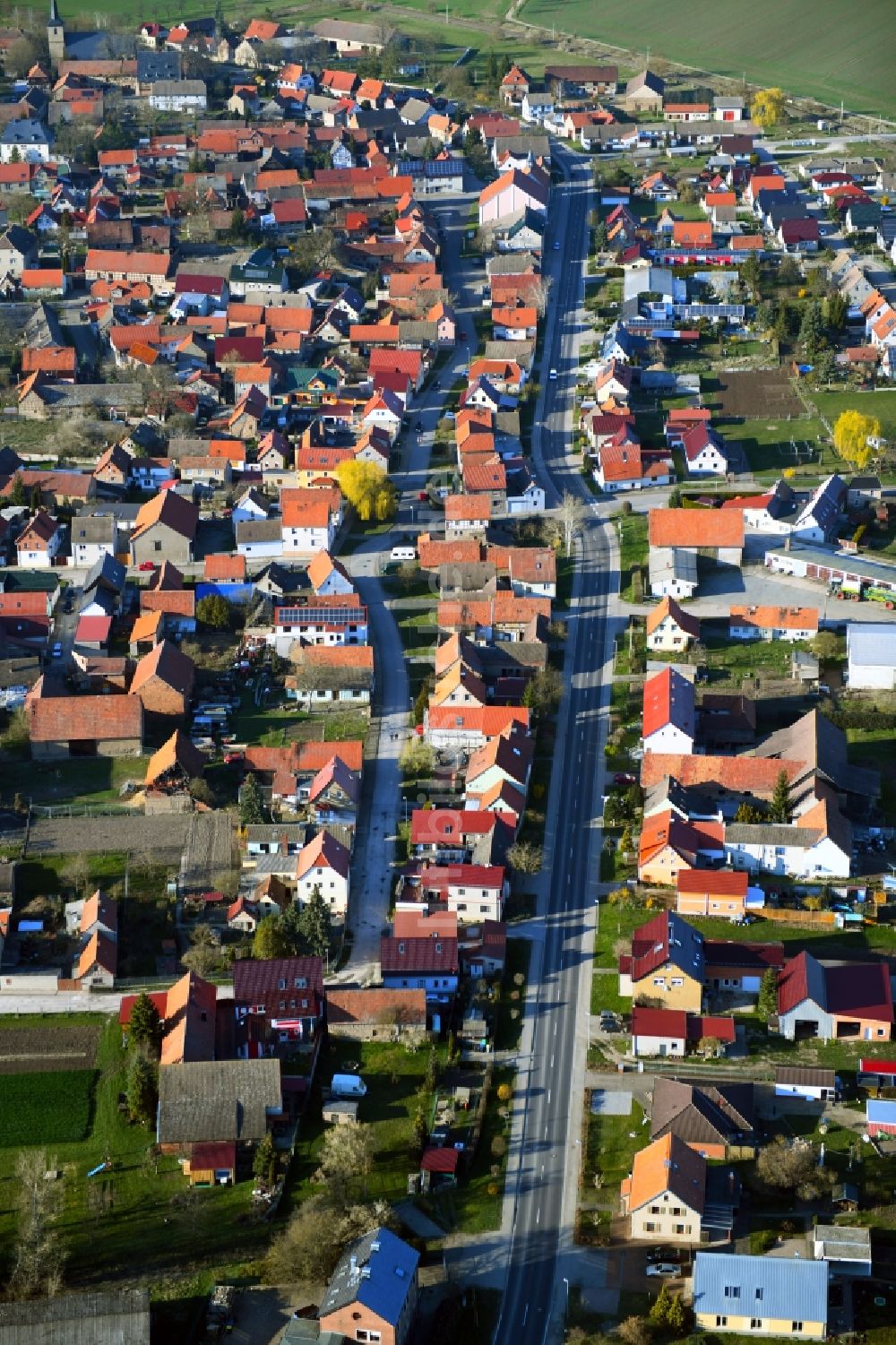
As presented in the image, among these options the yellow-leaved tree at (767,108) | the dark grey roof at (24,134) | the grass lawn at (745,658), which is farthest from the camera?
the yellow-leaved tree at (767,108)

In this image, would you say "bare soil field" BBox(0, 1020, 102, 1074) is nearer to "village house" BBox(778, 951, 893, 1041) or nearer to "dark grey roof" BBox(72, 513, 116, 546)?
"village house" BBox(778, 951, 893, 1041)

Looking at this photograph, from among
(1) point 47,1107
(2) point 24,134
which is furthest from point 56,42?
(1) point 47,1107

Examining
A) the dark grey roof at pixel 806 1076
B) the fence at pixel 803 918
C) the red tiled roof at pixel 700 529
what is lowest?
the dark grey roof at pixel 806 1076

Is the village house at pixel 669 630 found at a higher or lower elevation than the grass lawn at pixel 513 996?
higher

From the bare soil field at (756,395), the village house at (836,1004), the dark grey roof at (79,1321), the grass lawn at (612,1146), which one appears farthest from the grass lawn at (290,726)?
the bare soil field at (756,395)

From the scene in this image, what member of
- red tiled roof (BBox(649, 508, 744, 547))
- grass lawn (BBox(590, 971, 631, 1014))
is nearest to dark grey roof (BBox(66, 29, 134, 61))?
red tiled roof (BBox(649, 508, 744, 547))

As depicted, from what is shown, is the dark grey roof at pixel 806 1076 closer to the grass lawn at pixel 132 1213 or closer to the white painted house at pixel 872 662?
the grass lawn at pixel 132 1213

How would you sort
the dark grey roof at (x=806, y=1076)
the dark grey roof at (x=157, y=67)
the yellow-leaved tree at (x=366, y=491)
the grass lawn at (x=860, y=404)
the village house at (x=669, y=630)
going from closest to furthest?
the dark grey roof at (x=806, y=1076) → the village house at (x=669, y=630) → the yellow-leaved tree at (x=366, y=491) → the grass lawn at (x=860, y=404) → the dark grey roof at (x=157, y=67)
